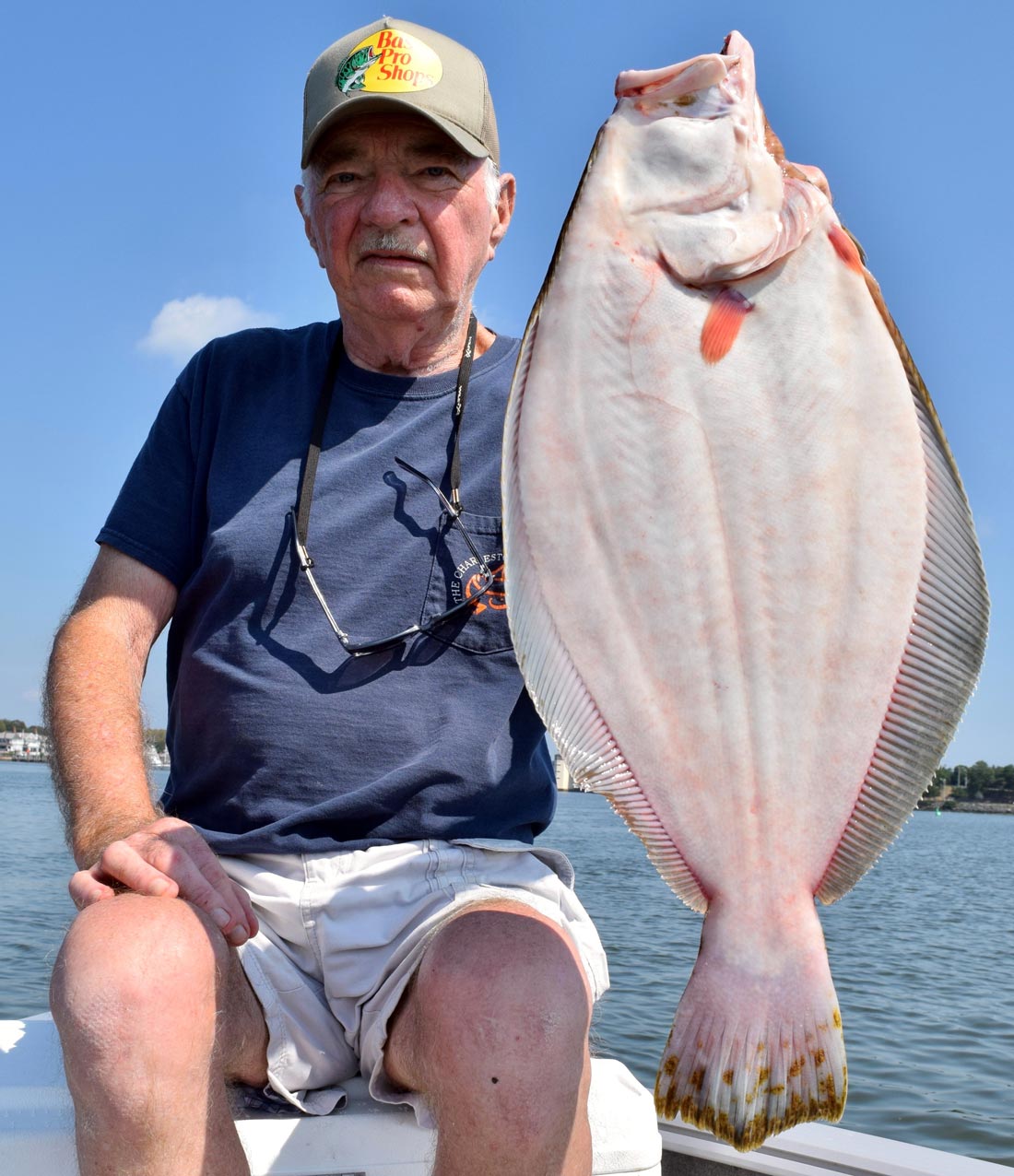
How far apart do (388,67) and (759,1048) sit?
177 centimetres

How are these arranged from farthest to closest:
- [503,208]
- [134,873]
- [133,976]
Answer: [503,208], [134,873], [133,976]

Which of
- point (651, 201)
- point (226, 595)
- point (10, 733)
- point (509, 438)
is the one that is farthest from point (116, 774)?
point (10, 733)

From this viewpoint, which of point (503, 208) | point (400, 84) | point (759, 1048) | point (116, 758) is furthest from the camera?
point (503, 208)

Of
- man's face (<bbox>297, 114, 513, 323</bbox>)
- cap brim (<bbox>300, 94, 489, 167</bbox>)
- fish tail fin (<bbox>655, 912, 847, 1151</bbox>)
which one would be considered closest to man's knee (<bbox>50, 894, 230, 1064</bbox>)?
fish tail fin (<bbox>655, 912, 847, 1151</bbox>)

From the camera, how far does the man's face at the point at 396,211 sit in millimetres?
2059

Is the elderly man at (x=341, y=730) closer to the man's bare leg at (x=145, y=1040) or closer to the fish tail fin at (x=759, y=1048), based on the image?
the man's bare leg at (x=145, y=1040)

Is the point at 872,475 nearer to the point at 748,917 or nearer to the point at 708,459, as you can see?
the point at 708,459

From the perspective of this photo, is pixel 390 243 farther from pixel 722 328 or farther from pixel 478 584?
pixel 722 328

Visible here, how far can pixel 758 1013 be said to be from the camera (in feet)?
3.82

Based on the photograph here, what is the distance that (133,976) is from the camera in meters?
1.39

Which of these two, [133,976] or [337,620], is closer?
[133,976]

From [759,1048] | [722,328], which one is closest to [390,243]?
[722,328]

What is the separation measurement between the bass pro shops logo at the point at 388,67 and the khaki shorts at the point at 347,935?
4.49 ft

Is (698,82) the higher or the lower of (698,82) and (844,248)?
the higher
